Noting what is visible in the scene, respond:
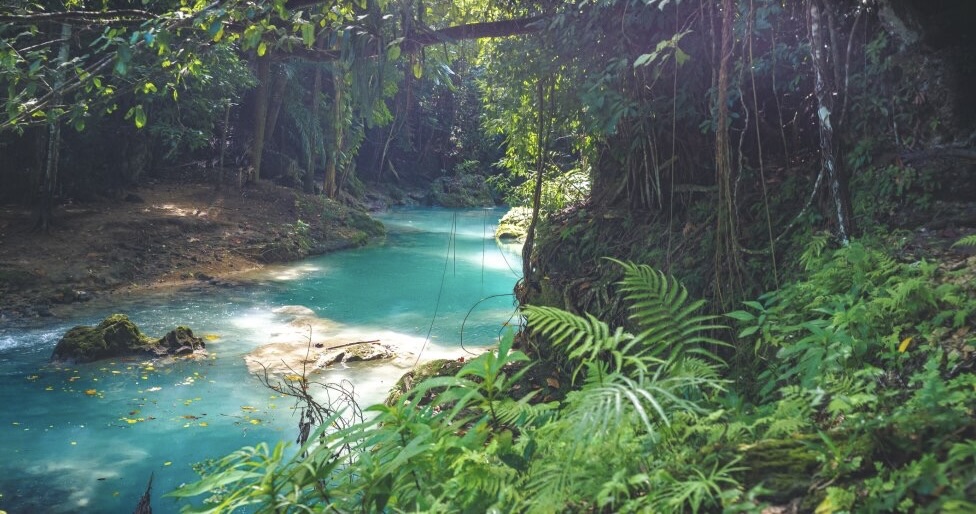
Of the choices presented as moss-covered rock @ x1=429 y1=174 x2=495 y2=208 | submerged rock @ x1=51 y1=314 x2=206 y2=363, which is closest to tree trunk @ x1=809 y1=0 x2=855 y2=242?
submerged rock @ x1=51 y1=314 x2=206 y2=363

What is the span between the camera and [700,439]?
7.41 feet

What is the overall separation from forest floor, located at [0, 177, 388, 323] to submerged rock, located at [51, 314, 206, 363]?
2.09 metres

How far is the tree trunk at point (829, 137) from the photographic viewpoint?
13.5ft

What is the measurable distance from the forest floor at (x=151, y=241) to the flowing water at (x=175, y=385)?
2.58 feet

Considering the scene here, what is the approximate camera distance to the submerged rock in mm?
7988

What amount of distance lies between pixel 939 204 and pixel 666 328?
2304 mm

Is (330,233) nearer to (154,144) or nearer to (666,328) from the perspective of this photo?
(154,144)

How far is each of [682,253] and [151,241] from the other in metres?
10.7

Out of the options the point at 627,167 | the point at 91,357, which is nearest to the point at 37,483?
the point at 91,357

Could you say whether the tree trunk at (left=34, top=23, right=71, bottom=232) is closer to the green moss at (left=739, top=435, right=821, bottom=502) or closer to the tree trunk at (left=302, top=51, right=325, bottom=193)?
the tree trunk at (left=302, top=51, right=325, bottom=193)

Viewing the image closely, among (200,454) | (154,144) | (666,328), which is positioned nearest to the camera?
(666,328)

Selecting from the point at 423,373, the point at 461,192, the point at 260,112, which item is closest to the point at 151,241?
the point at 260,112

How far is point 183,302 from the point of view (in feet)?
35.9

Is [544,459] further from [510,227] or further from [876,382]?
[510,227]
